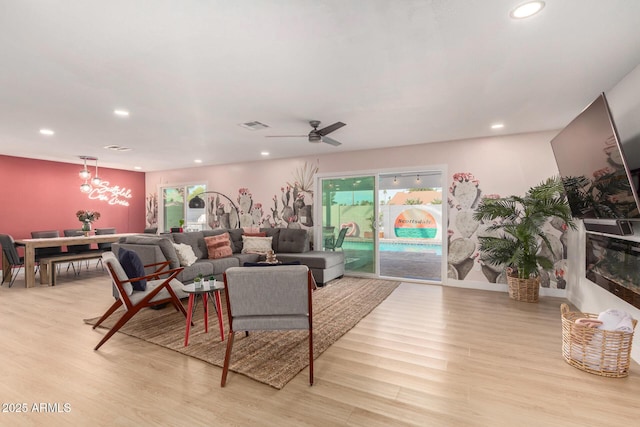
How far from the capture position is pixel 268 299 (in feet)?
7.44

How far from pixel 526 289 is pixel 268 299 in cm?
387

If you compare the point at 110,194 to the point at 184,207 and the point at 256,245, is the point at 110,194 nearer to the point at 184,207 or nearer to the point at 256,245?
the point at 184,207

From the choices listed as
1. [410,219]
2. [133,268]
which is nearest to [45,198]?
[133,268]

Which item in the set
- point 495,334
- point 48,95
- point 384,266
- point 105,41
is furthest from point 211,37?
point 384,266

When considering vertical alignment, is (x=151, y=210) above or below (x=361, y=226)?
above

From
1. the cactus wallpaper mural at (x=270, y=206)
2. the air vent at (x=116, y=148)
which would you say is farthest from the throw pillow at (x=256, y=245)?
the air vent at (x=116, y=148)

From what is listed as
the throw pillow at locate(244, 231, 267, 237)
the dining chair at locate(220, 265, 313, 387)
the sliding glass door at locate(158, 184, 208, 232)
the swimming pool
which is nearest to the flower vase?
the sliding glass door at locate(158, 184, 208, 232)

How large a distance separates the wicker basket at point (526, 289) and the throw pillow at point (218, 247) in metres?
4.60

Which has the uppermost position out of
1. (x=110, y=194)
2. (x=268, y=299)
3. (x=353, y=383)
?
(x=110, y=194)

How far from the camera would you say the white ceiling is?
1.83 meters

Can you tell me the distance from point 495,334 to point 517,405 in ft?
4.07

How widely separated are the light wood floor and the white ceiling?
8.21ft

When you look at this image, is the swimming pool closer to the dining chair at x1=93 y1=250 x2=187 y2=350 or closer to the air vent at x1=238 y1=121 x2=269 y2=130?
the air vent at x1=238 y1=121 x2=269 y2=130

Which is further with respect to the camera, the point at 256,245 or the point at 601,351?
the point at 256,245
